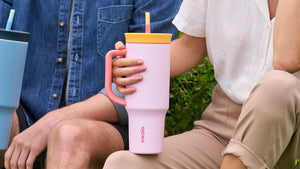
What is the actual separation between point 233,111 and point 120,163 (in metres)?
0.56

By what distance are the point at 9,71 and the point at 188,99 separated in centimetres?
130

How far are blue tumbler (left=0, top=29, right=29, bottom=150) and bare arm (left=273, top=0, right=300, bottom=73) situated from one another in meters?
1.02

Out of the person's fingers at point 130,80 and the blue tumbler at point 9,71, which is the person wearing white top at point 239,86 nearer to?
the person's fingers at point 130,80

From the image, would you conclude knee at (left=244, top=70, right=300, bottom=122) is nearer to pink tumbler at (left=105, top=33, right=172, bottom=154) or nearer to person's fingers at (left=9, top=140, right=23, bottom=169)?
pink tumbler at (left=105, top=33, right=172, bottom=154)

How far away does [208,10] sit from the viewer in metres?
2.32

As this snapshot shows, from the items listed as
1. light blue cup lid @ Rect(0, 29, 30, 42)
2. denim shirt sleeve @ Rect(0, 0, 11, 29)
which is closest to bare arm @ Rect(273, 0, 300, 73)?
light blue cup lid @ Rect(0, 29, 30, 42)

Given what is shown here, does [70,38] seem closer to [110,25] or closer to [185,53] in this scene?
[110,25]

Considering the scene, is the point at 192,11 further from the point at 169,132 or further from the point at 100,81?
the point at 169,132

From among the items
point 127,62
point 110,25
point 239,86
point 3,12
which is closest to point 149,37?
point 127,62

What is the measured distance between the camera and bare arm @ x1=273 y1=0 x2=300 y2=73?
180 centimetres

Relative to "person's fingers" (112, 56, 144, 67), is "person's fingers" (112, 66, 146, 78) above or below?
below

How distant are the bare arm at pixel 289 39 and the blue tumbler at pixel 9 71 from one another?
3.35 feet

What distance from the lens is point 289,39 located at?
1.81 metres

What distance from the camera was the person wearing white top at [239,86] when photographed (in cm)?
170
